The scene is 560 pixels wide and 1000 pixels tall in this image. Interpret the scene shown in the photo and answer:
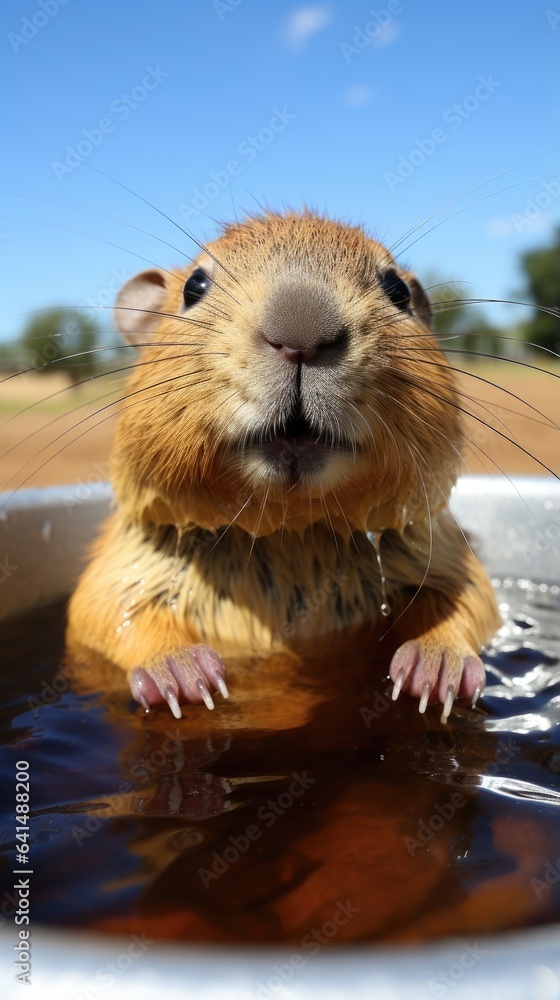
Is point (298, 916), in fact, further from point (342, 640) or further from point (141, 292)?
point (141, 292)

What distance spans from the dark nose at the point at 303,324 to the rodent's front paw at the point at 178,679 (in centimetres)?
116

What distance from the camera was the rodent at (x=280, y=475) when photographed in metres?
2.10

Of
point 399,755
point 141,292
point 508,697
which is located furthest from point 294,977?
point 141,292

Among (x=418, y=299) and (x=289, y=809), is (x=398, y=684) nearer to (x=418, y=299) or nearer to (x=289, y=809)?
(x=289, y=809)

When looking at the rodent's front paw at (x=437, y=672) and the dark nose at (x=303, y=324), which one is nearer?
the dark nose at (x=303, y=324)

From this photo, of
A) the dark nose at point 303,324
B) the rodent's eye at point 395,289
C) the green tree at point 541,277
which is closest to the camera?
the dark nose at point 303,324

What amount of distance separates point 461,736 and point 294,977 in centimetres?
163

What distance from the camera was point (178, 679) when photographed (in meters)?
2.60

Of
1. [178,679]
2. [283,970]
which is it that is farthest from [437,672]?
Result: [283,970]

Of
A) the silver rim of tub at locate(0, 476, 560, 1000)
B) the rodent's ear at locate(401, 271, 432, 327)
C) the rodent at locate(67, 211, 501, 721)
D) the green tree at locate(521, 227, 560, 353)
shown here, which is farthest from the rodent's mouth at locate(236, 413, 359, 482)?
the green tree at locate(521, 227, 560, 353)

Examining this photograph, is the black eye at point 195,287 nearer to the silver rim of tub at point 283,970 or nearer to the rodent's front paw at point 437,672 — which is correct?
the rodent's front paw at point 437,672

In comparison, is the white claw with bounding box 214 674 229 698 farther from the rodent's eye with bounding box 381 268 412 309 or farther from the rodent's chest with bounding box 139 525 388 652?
the rodent's eye with bounding box 381 268 412 309

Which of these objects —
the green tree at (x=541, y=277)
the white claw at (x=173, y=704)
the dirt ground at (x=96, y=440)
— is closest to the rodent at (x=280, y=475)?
the white claw at (x=173, y=704)

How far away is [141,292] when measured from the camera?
11.4 feet
